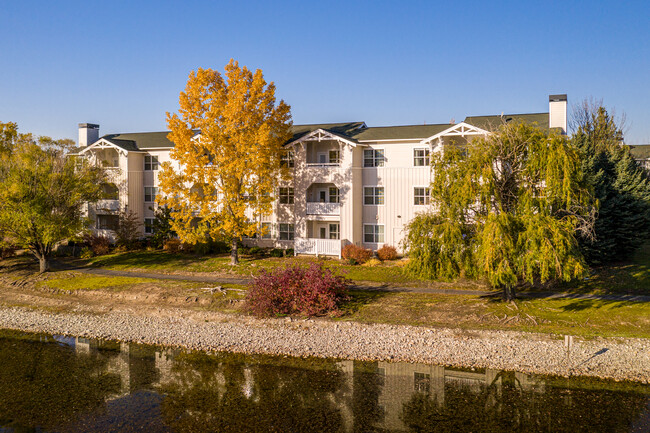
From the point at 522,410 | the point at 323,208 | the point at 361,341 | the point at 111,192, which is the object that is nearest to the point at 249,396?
the point at 361,341

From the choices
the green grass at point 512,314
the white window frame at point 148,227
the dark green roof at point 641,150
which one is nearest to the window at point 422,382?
the green grass at point 512,314

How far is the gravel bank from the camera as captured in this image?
1614 cm

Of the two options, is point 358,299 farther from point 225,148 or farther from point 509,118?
point 509,118

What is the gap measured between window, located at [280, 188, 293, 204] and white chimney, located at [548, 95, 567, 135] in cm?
1900

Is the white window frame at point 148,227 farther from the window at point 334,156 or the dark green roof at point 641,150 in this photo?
the dark green roof at point 641,150

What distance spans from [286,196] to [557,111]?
19896mm

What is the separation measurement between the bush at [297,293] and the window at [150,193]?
21.2m

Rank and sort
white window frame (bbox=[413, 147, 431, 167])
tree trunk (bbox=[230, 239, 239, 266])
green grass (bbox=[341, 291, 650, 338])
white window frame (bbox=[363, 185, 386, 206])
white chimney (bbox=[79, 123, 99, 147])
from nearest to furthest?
green grass (bbox=[341, 291, 650, 338])
tree trunk (bbox=[230, 239, 239, 266])
white window frame (bbox=[413, 147, 431, 167])
white window frame (bbox=[363, 185, 386, 206])
white chimney (bbox=[79, 123, 99, 147])

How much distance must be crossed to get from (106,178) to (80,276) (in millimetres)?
10613

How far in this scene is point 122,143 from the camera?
39.7 metres

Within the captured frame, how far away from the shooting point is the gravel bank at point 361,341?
16.1 metres

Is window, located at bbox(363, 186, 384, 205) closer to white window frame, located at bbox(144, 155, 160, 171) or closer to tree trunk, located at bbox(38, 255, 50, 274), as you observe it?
white window frame, located at bbox(144, 155, 160, 171)

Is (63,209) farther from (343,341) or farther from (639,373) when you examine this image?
(639,373)

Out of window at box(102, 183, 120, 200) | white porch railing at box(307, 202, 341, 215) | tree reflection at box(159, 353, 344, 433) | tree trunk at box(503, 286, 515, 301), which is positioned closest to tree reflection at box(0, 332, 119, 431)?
tree reflection at box(159, 353, 344, 433)
